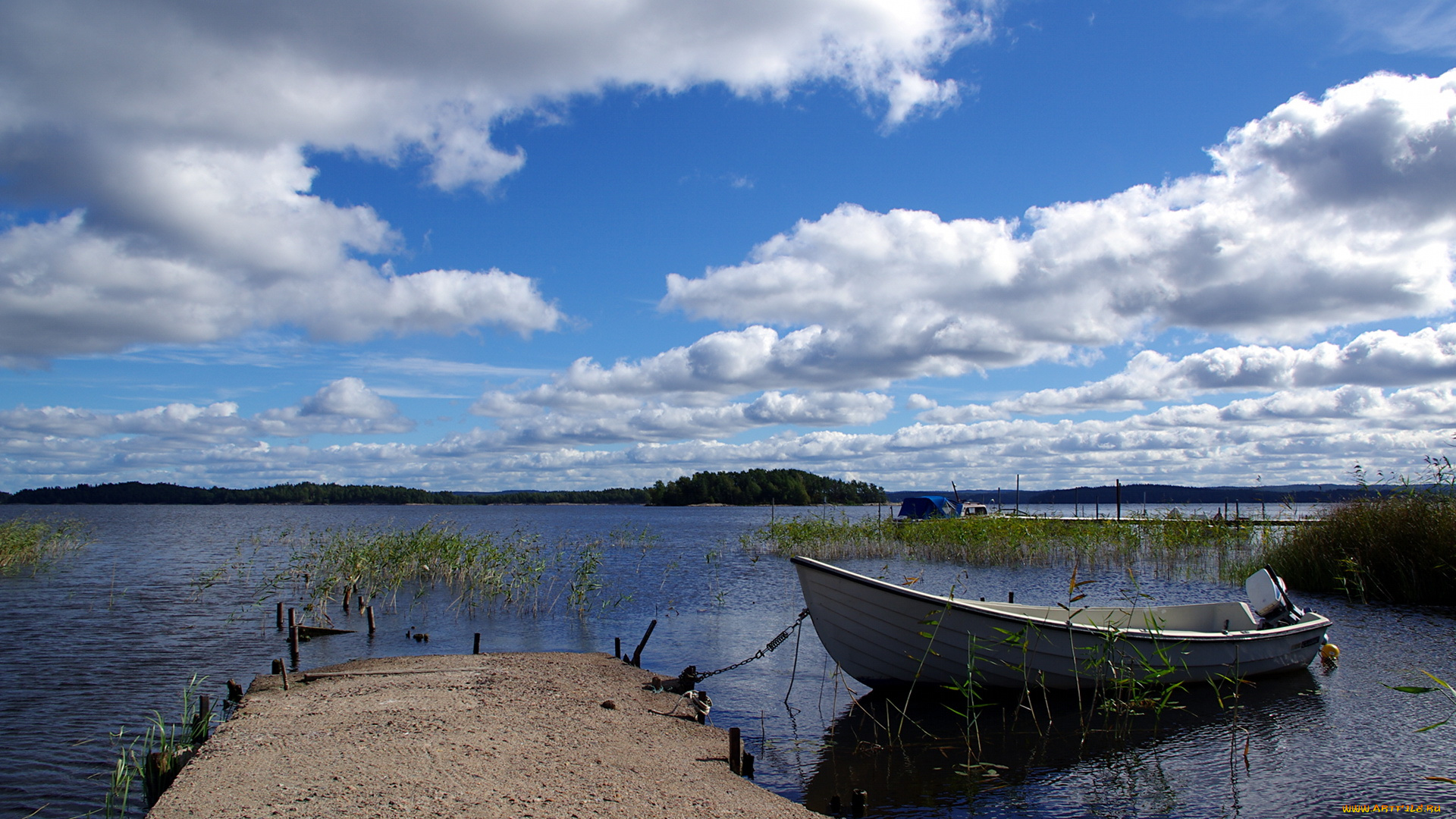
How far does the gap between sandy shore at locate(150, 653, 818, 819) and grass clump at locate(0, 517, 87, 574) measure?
76.8 ft

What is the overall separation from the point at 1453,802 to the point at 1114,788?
306 centimetres

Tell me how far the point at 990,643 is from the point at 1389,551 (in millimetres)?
14028

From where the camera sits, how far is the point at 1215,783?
830cm

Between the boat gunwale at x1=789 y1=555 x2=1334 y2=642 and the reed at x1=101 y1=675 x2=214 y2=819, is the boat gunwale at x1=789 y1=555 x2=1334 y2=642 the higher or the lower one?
the higher one

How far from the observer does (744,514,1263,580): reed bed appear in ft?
89.9

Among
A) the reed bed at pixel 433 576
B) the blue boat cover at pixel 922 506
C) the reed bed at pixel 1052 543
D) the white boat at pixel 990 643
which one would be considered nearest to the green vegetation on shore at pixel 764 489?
the blue boat cover at pixel 922 506

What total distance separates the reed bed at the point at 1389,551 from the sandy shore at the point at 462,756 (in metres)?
16.9

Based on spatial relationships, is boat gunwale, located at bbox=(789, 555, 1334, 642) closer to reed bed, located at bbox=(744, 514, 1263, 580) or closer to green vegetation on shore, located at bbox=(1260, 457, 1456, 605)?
green vegetation on shore, located at bbox=(1260, 457, 1456, 605)

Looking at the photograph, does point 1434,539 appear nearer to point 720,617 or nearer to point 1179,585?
point 1179,585

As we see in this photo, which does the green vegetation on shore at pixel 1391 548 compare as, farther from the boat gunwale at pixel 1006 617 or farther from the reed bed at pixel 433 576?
the reed bed at pixel 433 576

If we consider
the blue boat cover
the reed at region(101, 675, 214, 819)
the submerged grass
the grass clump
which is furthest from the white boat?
the blue boat cover

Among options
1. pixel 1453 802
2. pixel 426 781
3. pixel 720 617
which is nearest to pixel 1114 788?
pixel 1453 802

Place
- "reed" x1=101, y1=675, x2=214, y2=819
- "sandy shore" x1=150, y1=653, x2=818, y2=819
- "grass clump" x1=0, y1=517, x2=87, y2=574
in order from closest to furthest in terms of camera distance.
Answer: "sandy shore" x1=150, y1=653, x2=818, y2=819 < "reed" x1=101, y1=675, x2=214, y2=819 < "grass clump" x1=0, y1=517, x2=87, y2=574

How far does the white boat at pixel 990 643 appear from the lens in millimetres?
9922
